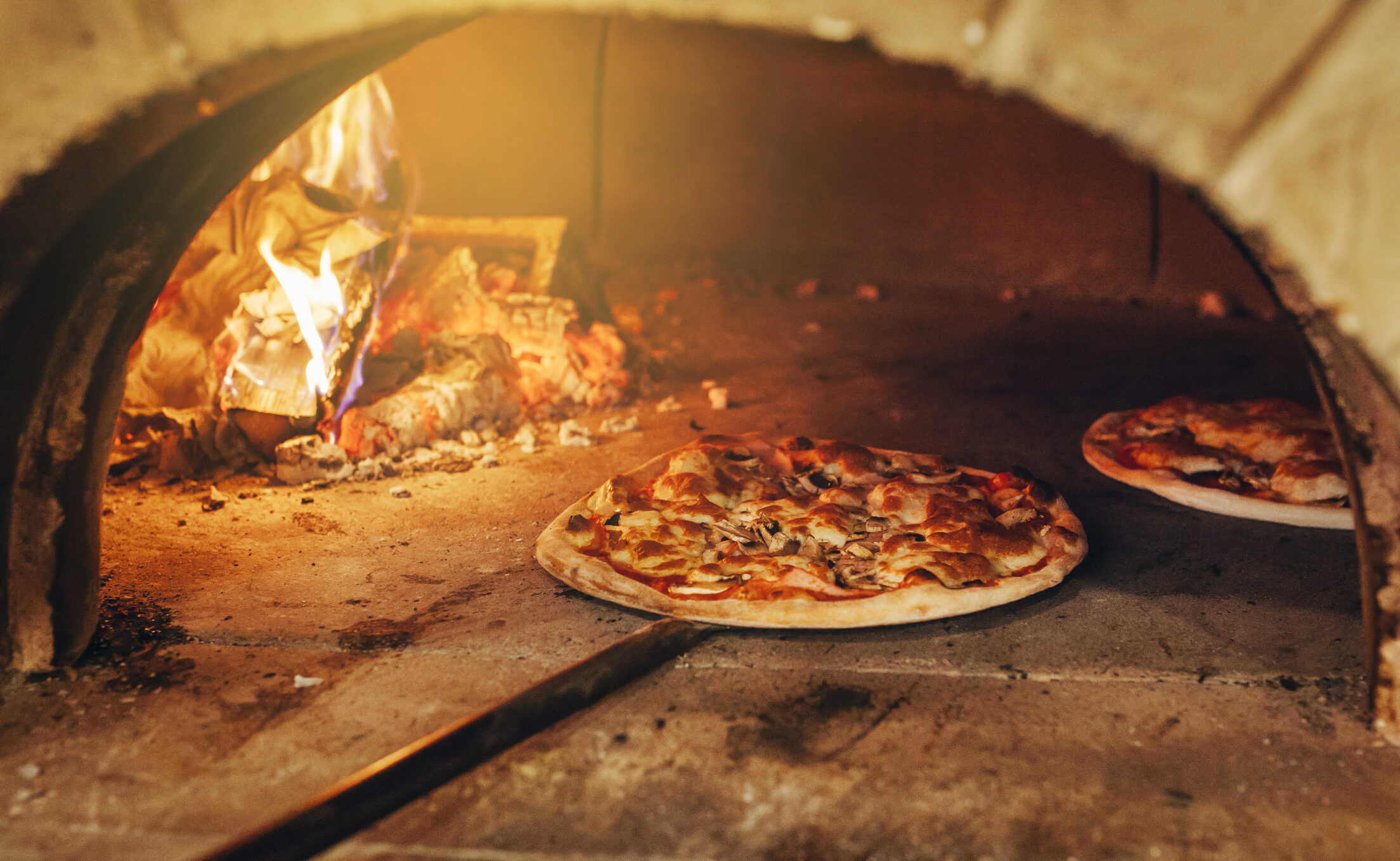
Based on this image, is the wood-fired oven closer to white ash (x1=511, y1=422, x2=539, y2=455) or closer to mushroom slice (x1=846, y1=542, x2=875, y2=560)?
white ash (x1=511, y1=422, x2=539, y2=455)

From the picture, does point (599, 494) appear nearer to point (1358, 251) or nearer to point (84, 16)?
point (84, 16)

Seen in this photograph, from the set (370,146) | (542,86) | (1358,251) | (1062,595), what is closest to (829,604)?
(1062,595)

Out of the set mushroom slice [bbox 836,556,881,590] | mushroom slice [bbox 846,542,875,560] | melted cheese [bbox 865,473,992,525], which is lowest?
mushroom slice [bbox 836,556,881,590]

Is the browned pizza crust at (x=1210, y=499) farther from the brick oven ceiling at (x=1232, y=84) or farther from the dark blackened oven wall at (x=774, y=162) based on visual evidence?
→ the dark blackened oven wall at (x=774, y=162)

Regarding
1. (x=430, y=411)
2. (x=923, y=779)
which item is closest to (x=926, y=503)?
(x=923, y=779)

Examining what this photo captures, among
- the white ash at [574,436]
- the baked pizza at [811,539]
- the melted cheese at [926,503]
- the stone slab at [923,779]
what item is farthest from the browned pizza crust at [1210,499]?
the white ash at [574,436]

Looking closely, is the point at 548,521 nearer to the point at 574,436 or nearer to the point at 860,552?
the point at 574,436

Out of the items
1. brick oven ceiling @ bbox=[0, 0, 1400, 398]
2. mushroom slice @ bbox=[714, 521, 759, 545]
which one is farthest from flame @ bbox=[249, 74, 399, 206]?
brick oven ceiling @ bbox=[0, 0, 1400, 398]
